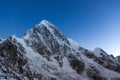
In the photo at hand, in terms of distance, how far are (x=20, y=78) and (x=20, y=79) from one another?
1.02 meters

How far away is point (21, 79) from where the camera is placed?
195125 millimetres

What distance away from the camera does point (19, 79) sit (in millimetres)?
192000

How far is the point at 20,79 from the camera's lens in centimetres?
19350

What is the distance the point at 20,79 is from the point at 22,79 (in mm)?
5869

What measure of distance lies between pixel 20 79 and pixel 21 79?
68.2 inches

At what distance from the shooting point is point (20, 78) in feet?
637

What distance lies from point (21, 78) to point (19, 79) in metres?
4.23

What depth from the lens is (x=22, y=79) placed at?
199 m

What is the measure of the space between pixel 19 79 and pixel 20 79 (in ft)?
5.30

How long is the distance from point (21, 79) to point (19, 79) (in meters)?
3.35

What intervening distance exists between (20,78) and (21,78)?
77.3 inches

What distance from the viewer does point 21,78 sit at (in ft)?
643
